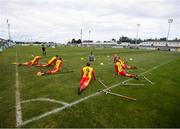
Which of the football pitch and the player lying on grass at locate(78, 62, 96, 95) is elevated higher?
the player lying on grass at locate(78, 62, 96, 95)

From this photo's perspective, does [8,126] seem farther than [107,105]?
No

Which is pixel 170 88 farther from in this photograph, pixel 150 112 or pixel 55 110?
pixel 55 110

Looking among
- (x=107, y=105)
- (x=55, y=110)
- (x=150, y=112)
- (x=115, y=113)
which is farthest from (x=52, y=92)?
(x=150, y=112)

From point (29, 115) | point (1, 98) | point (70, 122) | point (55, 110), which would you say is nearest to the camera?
point (70, 122)

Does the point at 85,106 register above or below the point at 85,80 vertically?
below

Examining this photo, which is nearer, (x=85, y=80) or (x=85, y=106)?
→ (x=85, y=106)

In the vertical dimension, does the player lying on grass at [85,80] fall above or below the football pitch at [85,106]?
above

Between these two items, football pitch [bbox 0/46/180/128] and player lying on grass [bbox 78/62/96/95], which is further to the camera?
player lying on grass [bbox 78/62/96/95]

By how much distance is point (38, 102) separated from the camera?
6.91 metres

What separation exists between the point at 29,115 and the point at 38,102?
120cm

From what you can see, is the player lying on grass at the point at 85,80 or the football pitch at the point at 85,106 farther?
the player lying on grass at the point at 85,80

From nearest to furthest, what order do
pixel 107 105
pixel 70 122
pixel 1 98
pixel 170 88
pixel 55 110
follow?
pixel 70 122
pixel 55 110
pixel 107 105
pixel 1 98
pixel 170 88

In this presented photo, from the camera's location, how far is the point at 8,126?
501 centimetres

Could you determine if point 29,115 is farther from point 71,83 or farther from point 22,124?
point 71,83
